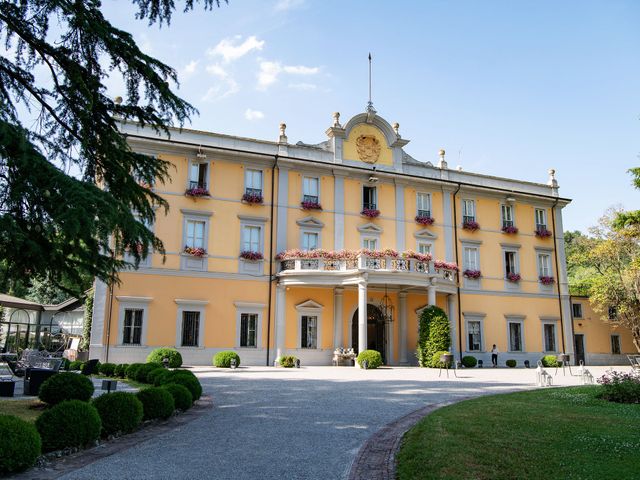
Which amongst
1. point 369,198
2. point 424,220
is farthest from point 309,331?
point 424,220

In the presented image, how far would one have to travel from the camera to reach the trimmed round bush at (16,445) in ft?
18.6

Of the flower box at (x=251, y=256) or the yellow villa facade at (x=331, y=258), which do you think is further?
the flower box at (x=251, y=256)

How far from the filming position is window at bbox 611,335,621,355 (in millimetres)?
33688

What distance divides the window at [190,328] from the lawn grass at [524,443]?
15595 mm

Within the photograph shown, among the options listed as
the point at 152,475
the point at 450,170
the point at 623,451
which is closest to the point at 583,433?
the point at 623,451

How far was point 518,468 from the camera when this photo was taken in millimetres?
5797

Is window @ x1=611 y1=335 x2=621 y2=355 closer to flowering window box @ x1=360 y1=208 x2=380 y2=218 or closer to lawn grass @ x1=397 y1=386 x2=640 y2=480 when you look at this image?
flowering window box @ x1=360 y1=208 x2=380 y2=218

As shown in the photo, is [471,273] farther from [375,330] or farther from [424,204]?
[375,330]

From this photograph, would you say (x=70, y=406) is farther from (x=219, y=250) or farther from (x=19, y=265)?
(x=219, y=250)

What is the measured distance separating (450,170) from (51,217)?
26.1 meters

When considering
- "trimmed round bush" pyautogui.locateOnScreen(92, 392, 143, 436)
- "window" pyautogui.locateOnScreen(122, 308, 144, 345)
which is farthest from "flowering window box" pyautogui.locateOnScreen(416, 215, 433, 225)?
"trimmed round bush" pyautogui.locateOnScreen(92, 392, 143, 436)

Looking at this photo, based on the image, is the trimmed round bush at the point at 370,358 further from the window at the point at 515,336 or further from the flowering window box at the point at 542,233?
the flowering window box at the point at 542,233

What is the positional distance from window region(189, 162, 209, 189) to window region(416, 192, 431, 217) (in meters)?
11.6

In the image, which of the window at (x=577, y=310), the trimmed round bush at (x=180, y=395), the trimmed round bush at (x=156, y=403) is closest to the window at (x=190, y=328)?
the trimmed round bush at (x=180, y=395)
